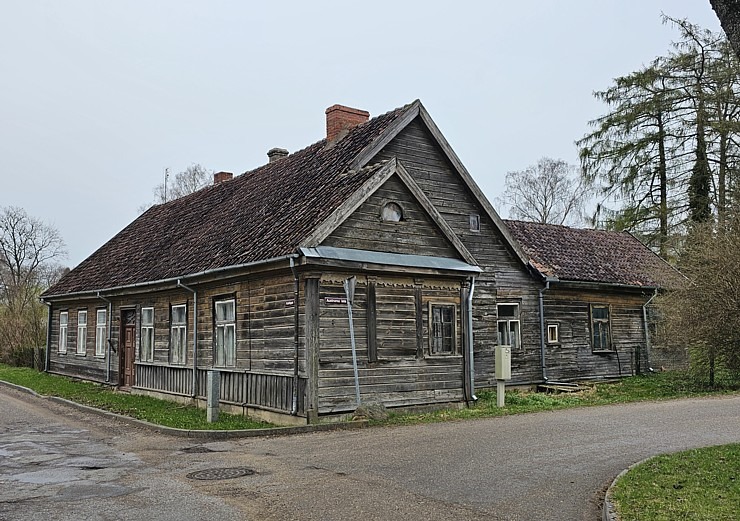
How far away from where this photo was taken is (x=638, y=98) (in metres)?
33.8

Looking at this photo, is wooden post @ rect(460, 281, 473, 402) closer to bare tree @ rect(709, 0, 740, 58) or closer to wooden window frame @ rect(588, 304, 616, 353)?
wooden window frame @ rect(588, 304, 616, 353)

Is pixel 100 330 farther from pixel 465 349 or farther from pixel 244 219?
pixel 465 349

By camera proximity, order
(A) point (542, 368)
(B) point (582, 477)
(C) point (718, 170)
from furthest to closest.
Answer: (C) point (718, 170) → (A) point (542, 368) → (B) point (582, 477)

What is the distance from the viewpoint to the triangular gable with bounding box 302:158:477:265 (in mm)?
14219

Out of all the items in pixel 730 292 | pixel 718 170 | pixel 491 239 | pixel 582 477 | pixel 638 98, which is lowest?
pixel 582 477

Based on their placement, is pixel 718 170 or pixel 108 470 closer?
pixel 108 470

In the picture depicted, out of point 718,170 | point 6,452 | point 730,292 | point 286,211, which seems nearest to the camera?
point 6,452

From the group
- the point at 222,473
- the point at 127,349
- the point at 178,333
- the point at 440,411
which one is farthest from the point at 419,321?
the point at 127,349

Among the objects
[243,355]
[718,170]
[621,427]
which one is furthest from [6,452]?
[718,170]

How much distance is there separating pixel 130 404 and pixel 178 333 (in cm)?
215

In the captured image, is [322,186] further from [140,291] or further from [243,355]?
[140,291]

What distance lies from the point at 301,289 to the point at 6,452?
5.88 m

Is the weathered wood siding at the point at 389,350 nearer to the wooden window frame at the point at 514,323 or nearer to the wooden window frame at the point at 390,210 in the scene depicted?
the wooden window frame at the point at 390,210

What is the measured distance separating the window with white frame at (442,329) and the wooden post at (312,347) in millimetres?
3315
